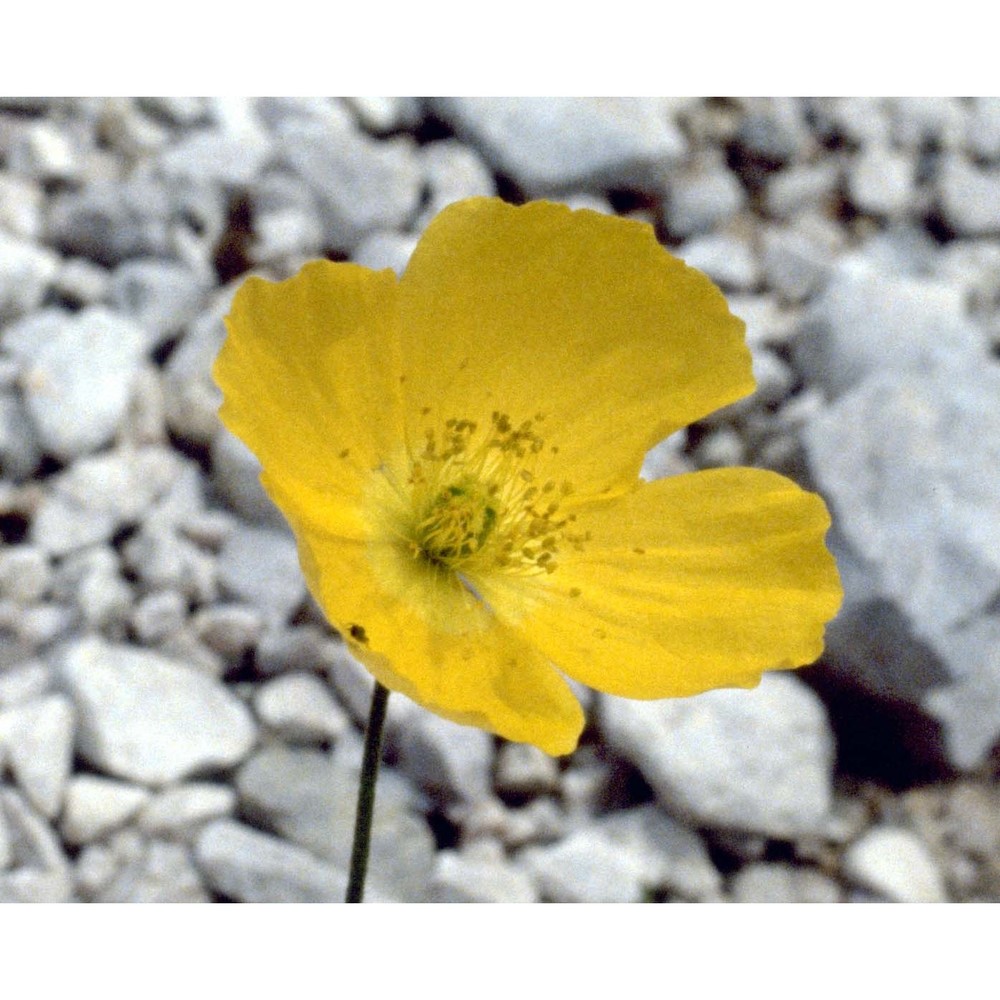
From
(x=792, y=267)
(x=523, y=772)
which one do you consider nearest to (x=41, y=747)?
(x=523, y=772)

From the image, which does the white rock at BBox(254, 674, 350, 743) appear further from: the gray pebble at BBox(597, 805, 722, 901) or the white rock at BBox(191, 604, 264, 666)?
the gray pebble at BBox(597, 805, 722, 901)

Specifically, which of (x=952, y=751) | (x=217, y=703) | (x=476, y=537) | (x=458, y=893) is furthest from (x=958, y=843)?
(x=476, y=537)

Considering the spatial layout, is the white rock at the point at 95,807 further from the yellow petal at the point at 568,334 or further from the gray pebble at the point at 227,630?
the yellow petal at the point at 568,334

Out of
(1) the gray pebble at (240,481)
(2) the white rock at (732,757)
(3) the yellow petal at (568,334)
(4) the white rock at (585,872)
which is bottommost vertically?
(4) the white rock at (585,872)

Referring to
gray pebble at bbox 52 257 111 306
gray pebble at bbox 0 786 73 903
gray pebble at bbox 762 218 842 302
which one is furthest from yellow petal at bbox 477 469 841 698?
gray pebble at bbox 762 218 842 302

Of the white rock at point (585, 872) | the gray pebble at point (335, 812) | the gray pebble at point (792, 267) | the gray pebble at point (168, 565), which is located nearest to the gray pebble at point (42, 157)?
the gray pebble at point (168, 565)

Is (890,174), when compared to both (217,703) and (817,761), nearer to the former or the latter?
(817,761)
